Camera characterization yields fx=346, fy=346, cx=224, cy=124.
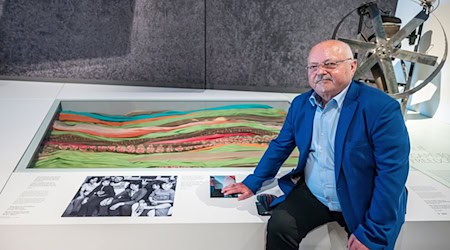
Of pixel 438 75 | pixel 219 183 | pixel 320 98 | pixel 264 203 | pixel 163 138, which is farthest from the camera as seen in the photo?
pixel 438 75

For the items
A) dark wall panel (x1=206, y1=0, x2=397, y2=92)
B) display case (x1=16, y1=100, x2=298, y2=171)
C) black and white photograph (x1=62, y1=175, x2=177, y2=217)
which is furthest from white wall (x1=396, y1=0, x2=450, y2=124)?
black and white photograph (x1=62, y1=175, x2=177, y2=217)

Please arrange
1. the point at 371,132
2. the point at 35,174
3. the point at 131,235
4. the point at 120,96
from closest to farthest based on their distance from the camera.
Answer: the point at 371,132
the point at 131,235
the point at 35,174
the point at 120,96

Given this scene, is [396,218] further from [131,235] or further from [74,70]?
[74,70]

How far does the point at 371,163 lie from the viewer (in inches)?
46.3

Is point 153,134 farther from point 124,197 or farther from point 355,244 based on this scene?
point 355,244

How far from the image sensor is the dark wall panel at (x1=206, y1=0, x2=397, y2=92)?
3320mm

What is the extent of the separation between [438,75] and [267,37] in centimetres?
152

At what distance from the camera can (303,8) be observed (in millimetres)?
3316

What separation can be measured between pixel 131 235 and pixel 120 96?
1.88 m

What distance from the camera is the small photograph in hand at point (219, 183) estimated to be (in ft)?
5.03

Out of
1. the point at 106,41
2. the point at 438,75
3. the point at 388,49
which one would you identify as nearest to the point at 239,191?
the point at 388,49

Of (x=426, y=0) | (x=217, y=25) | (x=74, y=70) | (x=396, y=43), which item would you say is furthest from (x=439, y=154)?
(x=74, y=70)

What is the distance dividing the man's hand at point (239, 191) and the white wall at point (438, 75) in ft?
6.91

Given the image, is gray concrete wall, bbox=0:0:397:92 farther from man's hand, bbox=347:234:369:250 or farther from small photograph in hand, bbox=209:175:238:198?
man's hand, bbox=347:234:369:250
